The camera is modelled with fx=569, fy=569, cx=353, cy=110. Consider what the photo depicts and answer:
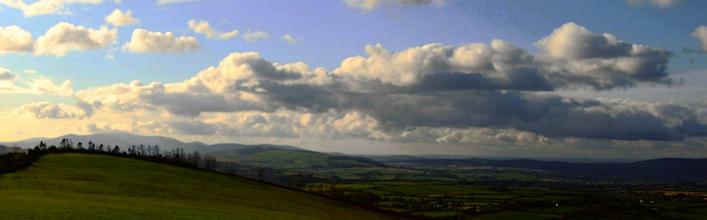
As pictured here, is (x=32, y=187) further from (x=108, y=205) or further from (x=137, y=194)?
(x=108, y=205)

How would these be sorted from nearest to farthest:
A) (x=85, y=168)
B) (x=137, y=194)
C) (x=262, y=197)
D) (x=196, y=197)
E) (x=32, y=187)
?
(x=32, y=187)
(x=137, y=194)
(x=196, y=197)
(x=262, y=197)
(x=85, y=168)

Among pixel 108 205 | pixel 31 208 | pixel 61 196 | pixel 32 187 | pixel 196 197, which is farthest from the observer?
pixel 196 197

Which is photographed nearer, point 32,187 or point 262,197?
point 32,187

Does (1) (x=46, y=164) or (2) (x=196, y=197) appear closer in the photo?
(2) (x=196, y=197)

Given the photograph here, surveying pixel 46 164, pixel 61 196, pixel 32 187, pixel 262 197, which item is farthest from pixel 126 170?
pixel 61 196

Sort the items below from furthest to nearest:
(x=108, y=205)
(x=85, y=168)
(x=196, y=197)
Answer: (x=85, y=168) < (x=196, y=197) < (x=108, y=205)

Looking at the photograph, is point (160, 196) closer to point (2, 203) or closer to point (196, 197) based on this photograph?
point (196, 197)

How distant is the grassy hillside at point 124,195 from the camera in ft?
177

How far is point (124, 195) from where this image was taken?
7494cm

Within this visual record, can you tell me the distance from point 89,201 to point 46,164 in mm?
58015

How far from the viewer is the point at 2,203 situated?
53.0 metres

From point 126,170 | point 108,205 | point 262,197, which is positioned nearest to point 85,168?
point 126,170

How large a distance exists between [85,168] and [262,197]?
35569mm

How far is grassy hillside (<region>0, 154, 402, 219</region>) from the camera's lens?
54094mm
